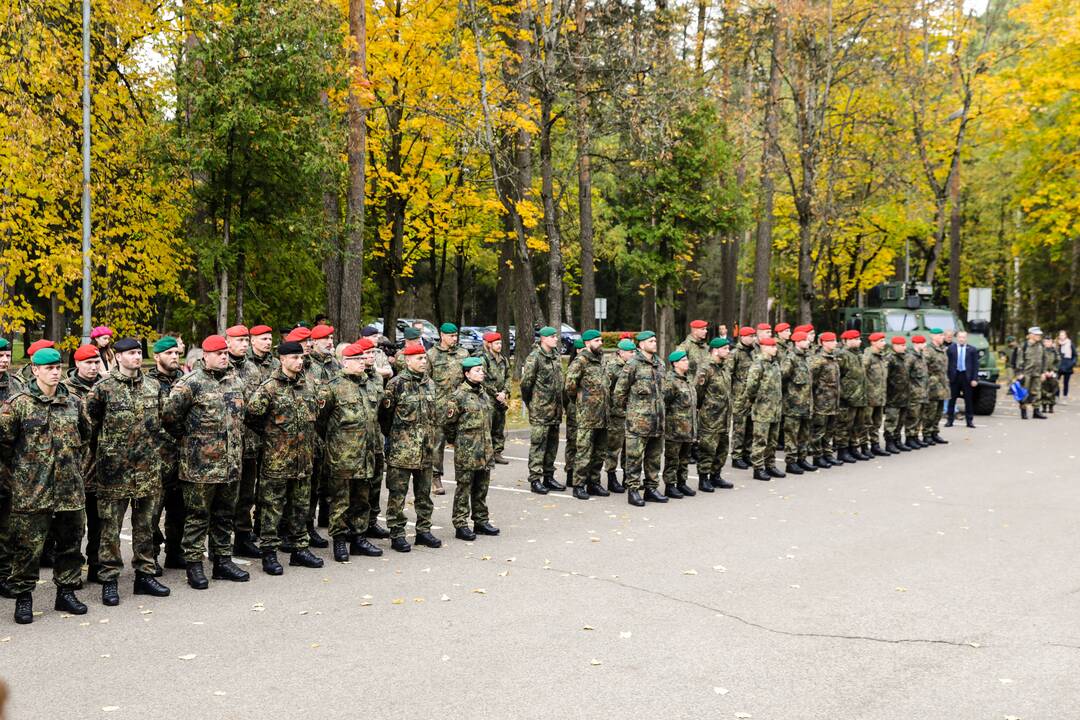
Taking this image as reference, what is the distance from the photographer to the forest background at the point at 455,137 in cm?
1561

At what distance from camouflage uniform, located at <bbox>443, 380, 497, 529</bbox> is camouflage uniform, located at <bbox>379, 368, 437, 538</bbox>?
0.37 meters

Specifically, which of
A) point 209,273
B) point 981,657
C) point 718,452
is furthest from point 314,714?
point 209,273

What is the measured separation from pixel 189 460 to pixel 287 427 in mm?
884

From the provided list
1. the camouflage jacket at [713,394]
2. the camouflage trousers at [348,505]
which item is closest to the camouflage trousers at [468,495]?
the camouflage trousers at [348,505]

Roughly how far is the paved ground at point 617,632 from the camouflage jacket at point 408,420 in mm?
892

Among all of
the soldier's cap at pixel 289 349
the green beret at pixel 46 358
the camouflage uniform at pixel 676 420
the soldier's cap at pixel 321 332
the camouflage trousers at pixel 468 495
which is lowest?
the camouflage trousers at pixel 468 495

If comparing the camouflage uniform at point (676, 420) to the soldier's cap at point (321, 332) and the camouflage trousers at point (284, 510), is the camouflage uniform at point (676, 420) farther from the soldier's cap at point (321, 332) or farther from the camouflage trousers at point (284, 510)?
the camouflage trousers at point (284, 510)

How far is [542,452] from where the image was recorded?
12703 mm

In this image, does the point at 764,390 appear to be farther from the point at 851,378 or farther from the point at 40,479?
the point at 40,479

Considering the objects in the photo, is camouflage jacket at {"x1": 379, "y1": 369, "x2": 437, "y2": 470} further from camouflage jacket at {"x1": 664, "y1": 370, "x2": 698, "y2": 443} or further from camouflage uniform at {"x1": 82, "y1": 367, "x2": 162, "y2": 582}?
camouflage jacket at {"x1": 664, "y1": 370, "x2": 698, "y2": 443}

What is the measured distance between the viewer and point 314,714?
5.28 meters

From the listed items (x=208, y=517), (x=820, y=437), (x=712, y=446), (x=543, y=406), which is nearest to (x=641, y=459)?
(x=712, y=446)

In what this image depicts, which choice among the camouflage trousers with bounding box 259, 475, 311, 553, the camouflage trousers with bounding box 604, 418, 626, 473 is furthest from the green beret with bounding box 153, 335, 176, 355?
the camouflage trousers with bounding box 604, 418, 626, 473

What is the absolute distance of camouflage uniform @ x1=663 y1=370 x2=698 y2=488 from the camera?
1181cm
